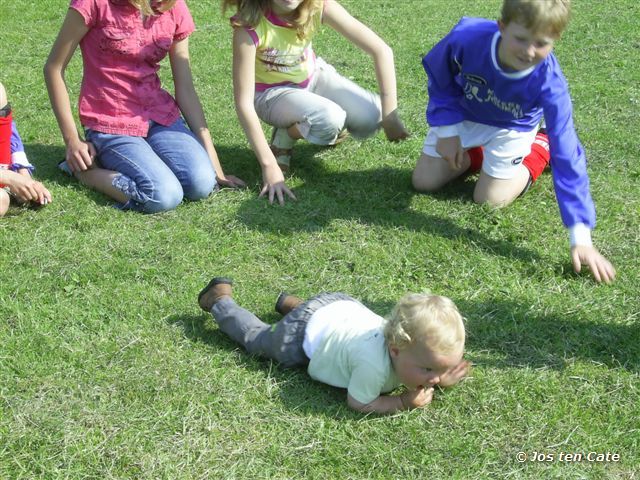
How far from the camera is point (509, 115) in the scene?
169 inches

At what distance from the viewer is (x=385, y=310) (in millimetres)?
3512

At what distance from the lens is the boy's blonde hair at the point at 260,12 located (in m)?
4.45

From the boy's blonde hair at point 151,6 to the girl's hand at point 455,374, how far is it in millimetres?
2774

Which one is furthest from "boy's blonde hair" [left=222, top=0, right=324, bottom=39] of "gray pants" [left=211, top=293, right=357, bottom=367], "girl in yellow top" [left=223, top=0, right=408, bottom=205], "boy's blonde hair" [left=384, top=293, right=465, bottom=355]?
"boy's blonde hair" [left=384, top=293, right=465, bottom=355]

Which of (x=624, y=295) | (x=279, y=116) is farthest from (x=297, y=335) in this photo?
(x=279, y=116)

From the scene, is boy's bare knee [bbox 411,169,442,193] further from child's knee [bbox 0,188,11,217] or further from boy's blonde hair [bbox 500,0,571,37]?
child's knee [bbox 0,188,11,217]

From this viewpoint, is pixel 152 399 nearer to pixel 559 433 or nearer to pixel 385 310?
pixel 385 310

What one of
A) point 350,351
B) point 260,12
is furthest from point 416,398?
point 260,12

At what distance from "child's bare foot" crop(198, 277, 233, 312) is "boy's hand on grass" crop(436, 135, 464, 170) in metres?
1.52

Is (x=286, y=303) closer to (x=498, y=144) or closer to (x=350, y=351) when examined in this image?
(x=350, y=351)

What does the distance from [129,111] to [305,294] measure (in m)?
1.75

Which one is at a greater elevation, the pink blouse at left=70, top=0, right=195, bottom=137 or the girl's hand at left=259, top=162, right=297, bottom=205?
the pink blouse at left=70, top=0, right=195, bottom=137

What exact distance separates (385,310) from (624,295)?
3.61 feet

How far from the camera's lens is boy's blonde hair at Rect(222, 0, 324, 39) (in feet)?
14.6
